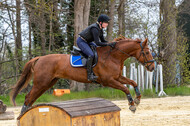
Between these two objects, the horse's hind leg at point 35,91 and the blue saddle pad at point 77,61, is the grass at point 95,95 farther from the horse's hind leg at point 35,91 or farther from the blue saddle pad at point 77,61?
the blue saddle pad at point 77,61

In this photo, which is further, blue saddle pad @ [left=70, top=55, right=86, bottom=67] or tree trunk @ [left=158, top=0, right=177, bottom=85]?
tree trunk @ [left=158, top=0, right=177, bottom=85]

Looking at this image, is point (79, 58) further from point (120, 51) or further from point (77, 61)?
point (120, 51)

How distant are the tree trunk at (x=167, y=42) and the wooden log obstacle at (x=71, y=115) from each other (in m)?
9.07

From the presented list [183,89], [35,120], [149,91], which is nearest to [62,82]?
[149,91]

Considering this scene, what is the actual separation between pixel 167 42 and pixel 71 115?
1021 centimetres

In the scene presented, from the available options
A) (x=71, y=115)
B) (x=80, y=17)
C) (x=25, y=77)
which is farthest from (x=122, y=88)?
(x=80, y=17)

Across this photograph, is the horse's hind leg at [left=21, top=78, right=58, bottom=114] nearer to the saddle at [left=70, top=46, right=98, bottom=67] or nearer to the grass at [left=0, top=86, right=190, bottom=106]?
the saddle at [left=70, top=46, right=98, bottom=67]

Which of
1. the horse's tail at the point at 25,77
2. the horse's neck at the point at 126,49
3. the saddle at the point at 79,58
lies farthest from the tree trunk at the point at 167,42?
the horse's tail at the point at 25,77

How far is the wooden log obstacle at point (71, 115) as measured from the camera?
4.14 meters

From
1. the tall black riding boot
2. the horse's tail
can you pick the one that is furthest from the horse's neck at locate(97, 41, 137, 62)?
the horse's tail

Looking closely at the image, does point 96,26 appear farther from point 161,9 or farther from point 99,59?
point 161,9

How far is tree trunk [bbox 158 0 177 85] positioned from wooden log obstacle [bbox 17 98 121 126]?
907 cm

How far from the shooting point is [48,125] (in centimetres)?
432

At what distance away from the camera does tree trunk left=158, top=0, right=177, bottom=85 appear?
13.2 m
